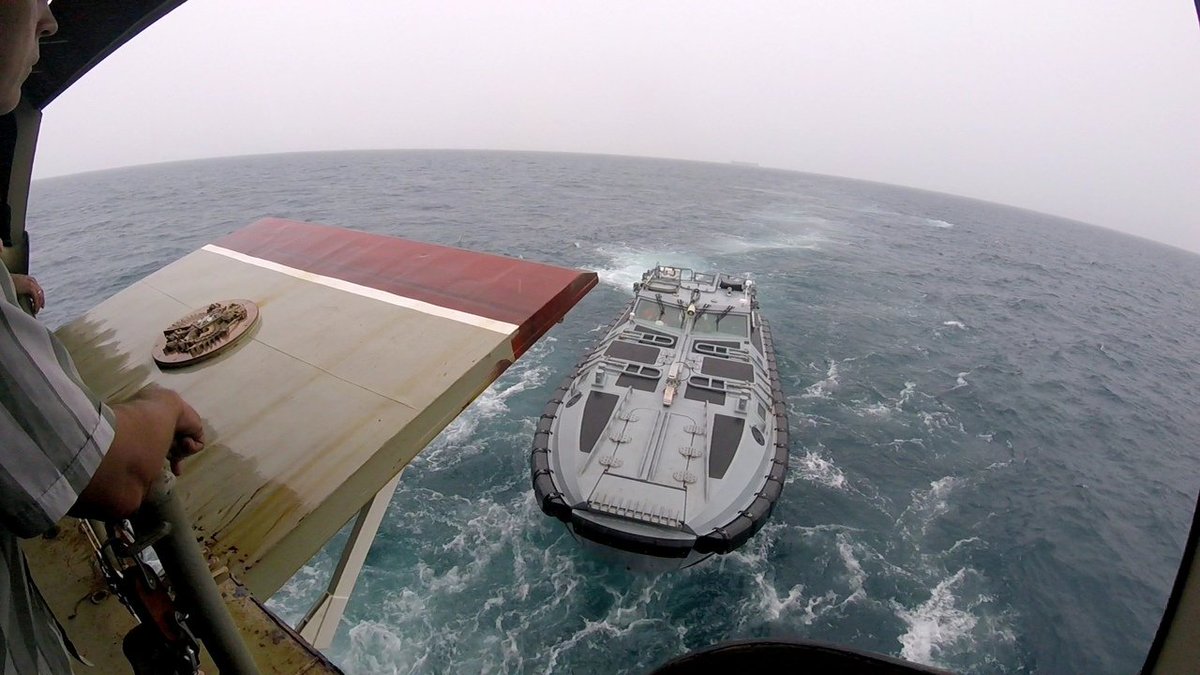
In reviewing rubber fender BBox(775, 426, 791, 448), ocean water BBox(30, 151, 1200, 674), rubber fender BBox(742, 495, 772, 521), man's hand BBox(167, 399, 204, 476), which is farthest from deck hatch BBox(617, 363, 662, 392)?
man's hand BBox(167, 399, 204, 476)

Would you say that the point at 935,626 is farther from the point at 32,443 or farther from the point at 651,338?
the point at 32,443

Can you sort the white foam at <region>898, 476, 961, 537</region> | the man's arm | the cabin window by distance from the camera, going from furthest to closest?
1. the cabin window
2. the white foam at <region>898, 476, 961, 537</region>
3. the man's arm

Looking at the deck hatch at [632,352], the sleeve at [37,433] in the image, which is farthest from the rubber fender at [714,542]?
the sleeve at [37,433]

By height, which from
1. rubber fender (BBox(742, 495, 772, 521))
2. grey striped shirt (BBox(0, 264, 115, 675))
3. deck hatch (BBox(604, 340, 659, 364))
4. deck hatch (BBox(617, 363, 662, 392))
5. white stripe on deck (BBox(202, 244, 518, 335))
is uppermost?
grey striped shirt (BBox(0, 264, 115, 675))

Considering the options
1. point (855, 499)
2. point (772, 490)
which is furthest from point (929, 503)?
point (772, 490)

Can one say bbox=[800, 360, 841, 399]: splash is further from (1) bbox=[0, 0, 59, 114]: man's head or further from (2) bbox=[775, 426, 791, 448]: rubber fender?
(1) bbox=[0, 0, 59, 114]: man's head

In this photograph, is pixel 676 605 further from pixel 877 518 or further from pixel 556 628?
pixel 877 518

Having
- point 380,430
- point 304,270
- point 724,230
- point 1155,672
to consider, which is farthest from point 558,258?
point 1155,672
